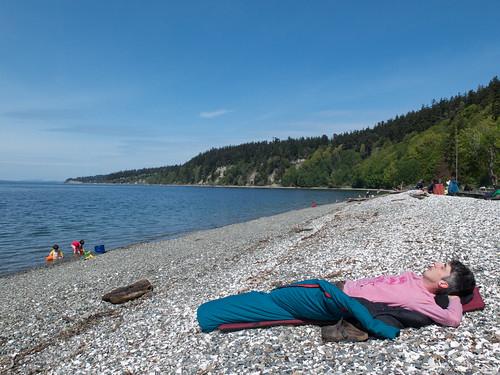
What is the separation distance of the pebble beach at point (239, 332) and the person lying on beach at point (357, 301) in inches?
11.9

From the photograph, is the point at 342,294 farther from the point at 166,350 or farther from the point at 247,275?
the point at 247,275

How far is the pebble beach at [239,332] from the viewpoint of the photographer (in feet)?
23.0

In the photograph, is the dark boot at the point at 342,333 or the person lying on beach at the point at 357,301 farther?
the person lying on beach at the point at 357,301

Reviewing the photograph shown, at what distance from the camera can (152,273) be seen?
19.0m

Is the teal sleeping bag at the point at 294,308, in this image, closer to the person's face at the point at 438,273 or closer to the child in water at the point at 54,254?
the person's face at the point at 438,273

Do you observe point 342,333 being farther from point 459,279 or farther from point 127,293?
point 127,293

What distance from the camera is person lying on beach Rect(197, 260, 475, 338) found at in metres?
7.79

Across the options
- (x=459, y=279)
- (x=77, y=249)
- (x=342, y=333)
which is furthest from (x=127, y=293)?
(x=77, y=249)

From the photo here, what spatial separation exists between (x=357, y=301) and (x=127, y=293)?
368 inches

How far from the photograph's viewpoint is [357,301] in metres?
8.05

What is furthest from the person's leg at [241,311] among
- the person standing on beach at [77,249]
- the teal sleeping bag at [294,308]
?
the person standing on beach at [77,249]

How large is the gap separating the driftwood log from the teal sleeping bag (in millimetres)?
5801

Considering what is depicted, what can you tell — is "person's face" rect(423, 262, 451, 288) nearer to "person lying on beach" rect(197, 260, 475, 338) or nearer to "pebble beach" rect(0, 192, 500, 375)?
"person lying on beach" rect(197, 260, 475, 338)

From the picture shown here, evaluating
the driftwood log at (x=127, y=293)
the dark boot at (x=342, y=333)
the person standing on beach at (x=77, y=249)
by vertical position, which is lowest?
the person standing on beach at (x=77, y=249)
